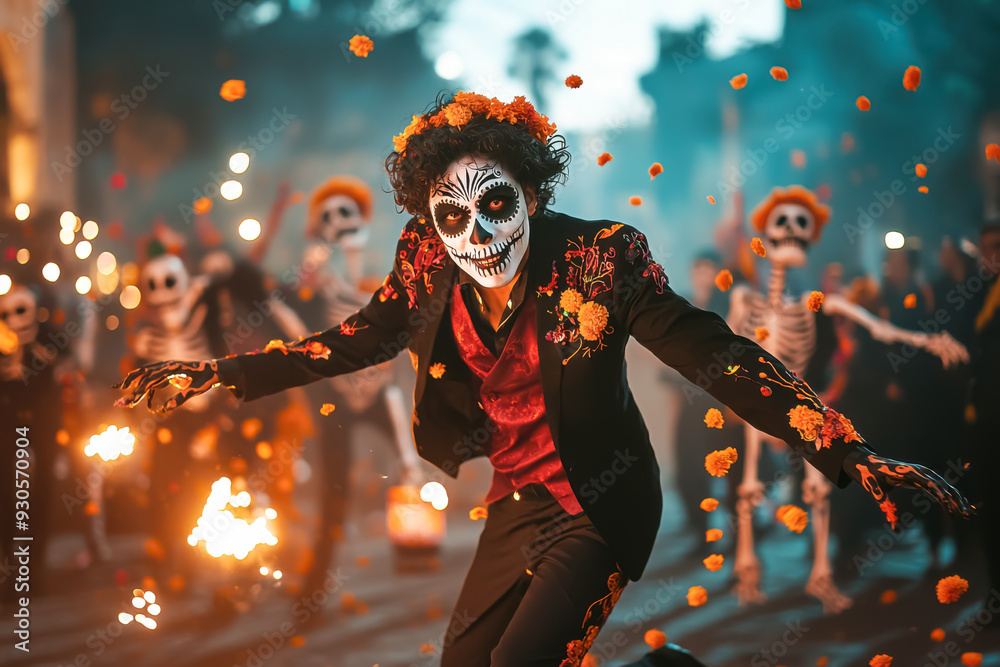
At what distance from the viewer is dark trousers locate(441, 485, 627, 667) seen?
155cm

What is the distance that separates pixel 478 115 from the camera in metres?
1.81

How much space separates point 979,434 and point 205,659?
10.5ft

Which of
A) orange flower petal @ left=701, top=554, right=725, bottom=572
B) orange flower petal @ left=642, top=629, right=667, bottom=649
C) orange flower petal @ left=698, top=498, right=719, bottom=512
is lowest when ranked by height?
orange flower petal @ left=642, top=629, right=667, bottom=649

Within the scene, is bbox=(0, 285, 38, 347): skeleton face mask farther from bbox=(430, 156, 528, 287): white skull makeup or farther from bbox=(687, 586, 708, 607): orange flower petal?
bbox=(687, 586, 708, 607): orange flower petal

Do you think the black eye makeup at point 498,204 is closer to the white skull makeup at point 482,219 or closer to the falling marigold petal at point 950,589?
the white skull makeup at point 482,219

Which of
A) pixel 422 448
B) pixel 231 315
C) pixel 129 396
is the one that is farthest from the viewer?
pixel 231 315

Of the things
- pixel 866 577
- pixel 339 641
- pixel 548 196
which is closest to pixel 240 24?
pixel 548 196

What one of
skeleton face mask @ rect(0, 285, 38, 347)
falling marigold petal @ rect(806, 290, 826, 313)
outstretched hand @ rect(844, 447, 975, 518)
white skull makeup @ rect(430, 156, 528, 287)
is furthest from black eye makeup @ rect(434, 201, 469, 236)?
skeleton face mask @ rect(0, 285, 38, 347)

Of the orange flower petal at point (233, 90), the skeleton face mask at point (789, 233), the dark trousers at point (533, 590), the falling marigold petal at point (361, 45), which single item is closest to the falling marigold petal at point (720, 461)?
the skeleton face mask at point (789, 233)

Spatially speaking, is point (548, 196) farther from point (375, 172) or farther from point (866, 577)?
point (866, 577)

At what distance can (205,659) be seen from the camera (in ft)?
9.48

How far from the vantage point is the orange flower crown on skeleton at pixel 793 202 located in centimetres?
300

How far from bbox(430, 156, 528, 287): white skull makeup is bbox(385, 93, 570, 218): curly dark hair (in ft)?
0.09

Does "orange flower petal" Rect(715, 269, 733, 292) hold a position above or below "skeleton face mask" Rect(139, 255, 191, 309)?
below
